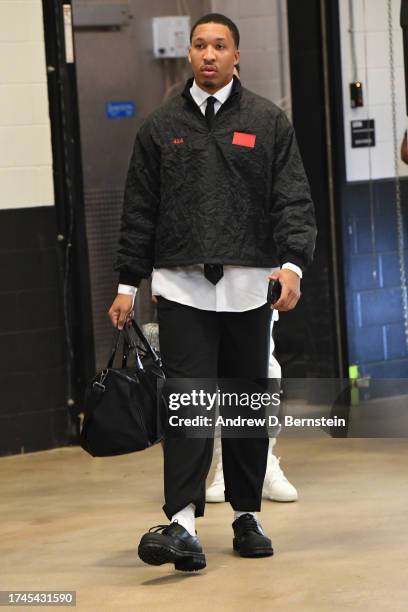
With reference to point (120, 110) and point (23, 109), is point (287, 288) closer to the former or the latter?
point (23, 109)

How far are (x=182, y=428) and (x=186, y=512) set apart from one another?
10.2 inches

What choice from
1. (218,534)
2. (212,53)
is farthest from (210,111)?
(218,534)

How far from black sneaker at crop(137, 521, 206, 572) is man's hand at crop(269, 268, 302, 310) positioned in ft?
2.48

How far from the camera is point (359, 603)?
382 cm

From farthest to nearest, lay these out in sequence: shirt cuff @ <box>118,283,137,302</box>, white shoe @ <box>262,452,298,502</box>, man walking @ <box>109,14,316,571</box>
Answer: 1. white shoe @ <box>262,452,298,502</box>
2. shirt cuff @ <box>118,283,137,302</box>
3. man walking @ <box>109,14,316,571</box>

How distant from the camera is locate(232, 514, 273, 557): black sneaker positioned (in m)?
4.33

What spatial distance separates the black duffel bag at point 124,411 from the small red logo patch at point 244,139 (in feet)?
2.35

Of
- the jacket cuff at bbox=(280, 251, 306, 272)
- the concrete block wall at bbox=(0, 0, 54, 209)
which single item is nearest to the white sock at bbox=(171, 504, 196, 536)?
the jacket cuff at bbox=(280, 251, 306, 272)

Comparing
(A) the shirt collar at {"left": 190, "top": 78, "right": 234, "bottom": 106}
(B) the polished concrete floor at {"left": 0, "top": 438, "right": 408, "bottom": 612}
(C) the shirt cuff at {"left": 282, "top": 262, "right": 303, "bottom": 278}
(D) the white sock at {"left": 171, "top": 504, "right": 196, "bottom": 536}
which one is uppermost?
(A) the shirt collar at {"left": 190, "top": 78, "right": 234, "bottom": 106}

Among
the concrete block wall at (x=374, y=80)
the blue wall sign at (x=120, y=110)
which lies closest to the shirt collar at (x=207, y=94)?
the blue wall sign at (x=120, y=110)

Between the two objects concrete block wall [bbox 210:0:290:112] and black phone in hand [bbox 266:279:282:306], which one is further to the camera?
concrete block wall [bbox 210:0:290:112]

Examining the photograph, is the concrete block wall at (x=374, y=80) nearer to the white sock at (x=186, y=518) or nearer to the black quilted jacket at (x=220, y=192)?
the black quilted jacket at (x=220, y=192)

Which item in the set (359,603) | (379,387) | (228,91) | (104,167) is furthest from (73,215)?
(359,603)

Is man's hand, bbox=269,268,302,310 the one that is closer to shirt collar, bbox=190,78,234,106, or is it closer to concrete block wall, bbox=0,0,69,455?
shirt collar, bbox=190,78,234,106
